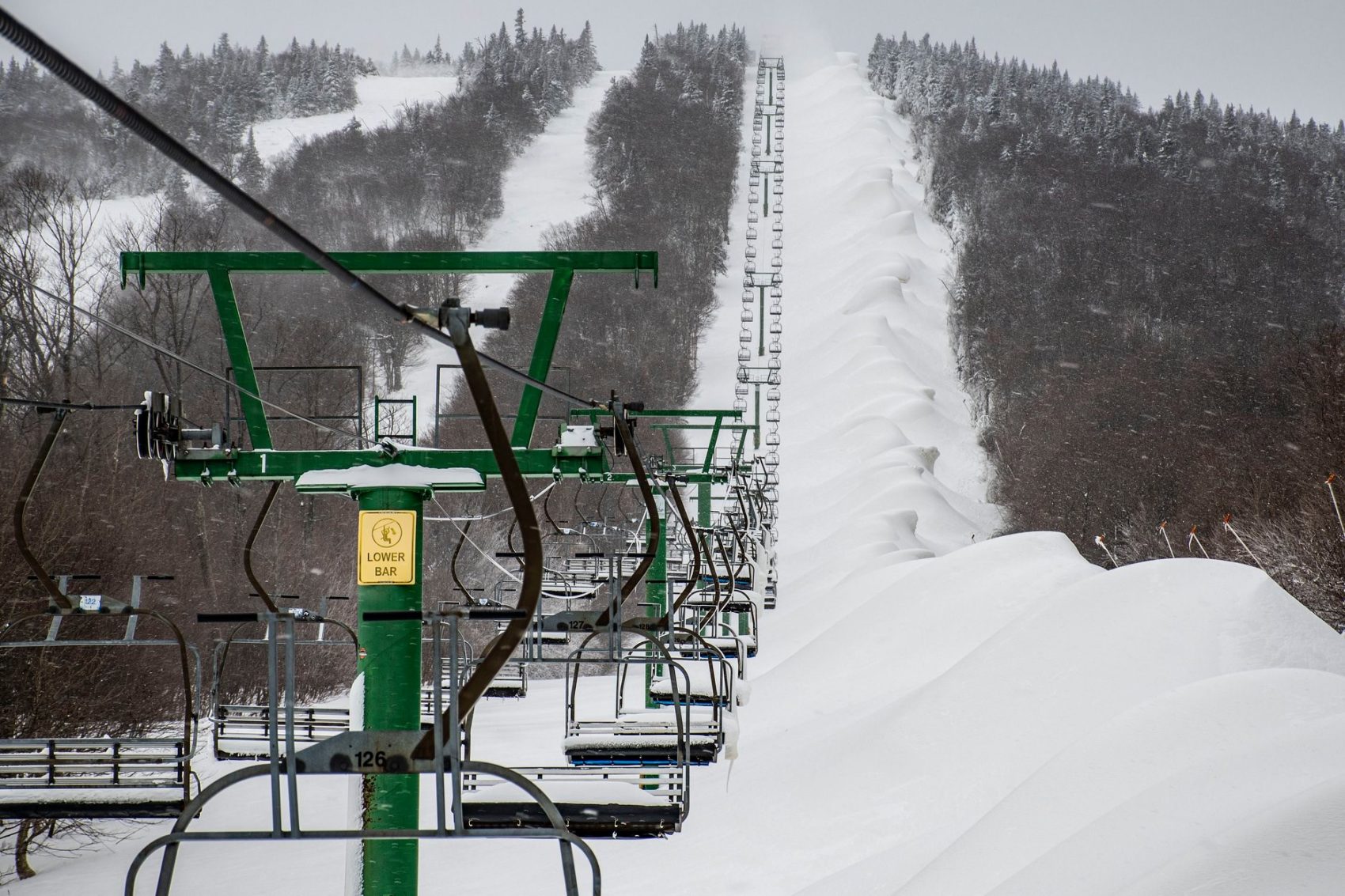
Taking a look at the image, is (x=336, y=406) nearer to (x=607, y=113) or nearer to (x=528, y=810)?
(x=528, y=810)

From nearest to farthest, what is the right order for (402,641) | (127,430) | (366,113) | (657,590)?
1. (402,641)
2. (657,590)
3. (127,430)
4. (366,113)

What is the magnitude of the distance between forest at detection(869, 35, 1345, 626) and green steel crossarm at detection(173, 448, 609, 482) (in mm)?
24884

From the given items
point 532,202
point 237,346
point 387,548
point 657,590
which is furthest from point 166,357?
point 532,202

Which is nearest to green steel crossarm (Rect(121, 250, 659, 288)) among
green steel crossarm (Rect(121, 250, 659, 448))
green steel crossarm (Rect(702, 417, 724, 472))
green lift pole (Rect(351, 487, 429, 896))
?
green steel crossarm (Rect(121, 250, 659, 448))

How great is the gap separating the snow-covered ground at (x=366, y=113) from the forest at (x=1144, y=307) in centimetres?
3953

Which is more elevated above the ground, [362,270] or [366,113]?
[366,113]

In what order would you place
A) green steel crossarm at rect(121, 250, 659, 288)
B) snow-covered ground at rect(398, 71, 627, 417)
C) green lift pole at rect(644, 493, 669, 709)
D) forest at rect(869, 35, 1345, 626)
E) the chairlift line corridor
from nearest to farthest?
the chairlift line corridor
green steel crossarm at rect(121, 250, 659, 288)
green lift pole at rect(644, 493, 669, 709)
forest at rect(869, 35, 1345, 626)
snow-covered ground at rect(398, 71, 627, 417)

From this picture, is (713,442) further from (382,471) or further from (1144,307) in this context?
(1144,307)

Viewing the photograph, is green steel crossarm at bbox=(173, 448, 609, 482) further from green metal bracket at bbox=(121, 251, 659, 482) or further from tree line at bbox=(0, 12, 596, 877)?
tree line at bbox=(0, 12, 596, 877)

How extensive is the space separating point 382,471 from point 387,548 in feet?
1.53

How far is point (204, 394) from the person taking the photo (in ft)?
122

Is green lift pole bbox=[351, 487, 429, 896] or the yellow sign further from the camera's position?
the yellow sign

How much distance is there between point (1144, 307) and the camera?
213 feet

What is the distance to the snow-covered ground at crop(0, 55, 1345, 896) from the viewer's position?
6.60 metres
